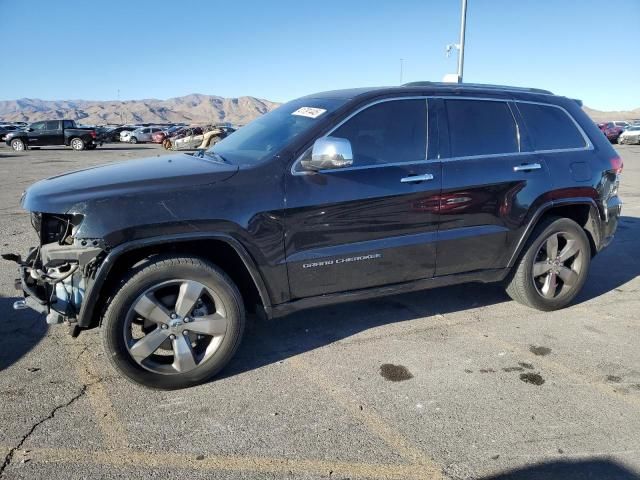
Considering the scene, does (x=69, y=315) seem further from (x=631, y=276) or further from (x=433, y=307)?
(x=631, y=276)

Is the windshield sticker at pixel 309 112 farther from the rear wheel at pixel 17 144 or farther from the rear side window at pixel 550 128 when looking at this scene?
the rear wheel at pixel 17 144

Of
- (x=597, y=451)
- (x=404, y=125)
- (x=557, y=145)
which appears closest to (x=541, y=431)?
(x=597, y=451)

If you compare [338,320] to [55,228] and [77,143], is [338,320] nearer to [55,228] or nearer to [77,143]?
[55,228]

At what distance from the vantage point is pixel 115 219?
3012mm

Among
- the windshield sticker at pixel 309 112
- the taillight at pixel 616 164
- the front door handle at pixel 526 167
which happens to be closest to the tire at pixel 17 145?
the windshield sticker at pixel 309 112

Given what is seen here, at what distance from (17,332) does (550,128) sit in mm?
4693

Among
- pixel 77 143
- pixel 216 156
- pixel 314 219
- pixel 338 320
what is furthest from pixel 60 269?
pixel 77 143

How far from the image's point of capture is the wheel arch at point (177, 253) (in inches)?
120

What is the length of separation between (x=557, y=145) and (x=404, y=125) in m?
1.58

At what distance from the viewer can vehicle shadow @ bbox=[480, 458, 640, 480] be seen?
2.51 m

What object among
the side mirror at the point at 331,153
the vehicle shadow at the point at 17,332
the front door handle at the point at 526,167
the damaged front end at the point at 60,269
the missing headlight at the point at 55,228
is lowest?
the vehicle shadow at the point at 17,332

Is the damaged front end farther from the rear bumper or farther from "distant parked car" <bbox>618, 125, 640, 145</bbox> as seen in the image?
"distant parked car" <bbox>618, 125, 640, 145</bbox>

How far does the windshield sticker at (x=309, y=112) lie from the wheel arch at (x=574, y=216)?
1976mm

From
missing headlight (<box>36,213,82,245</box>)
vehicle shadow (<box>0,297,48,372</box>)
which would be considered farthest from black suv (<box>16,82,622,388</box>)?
vehicle shadow (<box>0,297,48,372</box>)
